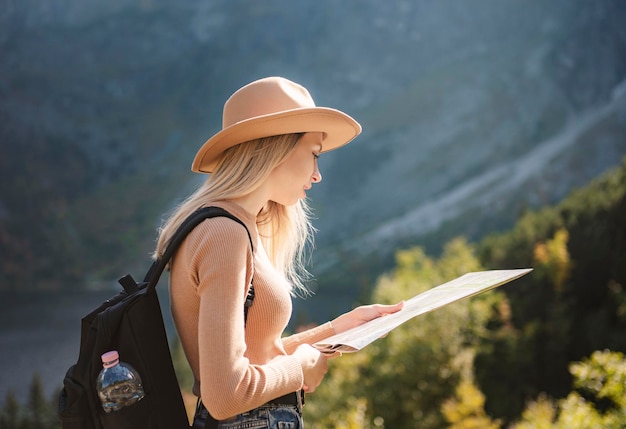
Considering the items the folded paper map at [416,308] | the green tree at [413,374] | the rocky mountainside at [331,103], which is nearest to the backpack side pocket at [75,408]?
the folded paper map at [416,308]

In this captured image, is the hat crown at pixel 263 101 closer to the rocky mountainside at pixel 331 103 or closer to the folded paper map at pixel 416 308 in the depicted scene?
the folded paper map at pixel 416 308

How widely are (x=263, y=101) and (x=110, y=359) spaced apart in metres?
0.53

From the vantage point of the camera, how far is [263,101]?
1167 mm

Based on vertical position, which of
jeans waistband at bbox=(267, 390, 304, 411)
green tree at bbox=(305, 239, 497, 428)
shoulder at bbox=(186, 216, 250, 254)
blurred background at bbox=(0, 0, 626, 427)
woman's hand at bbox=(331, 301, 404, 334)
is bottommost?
jeans waistband at bbox=(267, 390, 304, 411)

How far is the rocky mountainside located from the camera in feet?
112

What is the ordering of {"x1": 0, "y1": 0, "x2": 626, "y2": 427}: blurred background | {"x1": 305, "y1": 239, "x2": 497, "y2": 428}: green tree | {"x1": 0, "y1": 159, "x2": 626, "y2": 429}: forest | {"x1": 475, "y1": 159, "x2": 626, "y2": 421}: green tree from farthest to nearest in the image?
{"x1": 0, "y1": 0, "x2": 626, "y2": 427}: blurred background → {"x1": 475, "y1": 159, "x2": 626, "y2": 421}: green tree → {"x1": 0, "y1": 159, "x2": 626, "y2": 429}: forest → {"x1": 305, "y1": 239, "x2": 497, "y2": 428}: green tree

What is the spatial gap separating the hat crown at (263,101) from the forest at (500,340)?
467 inches

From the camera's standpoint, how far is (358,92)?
4253 cm

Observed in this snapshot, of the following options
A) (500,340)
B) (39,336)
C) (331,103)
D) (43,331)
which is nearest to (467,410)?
(500,340)

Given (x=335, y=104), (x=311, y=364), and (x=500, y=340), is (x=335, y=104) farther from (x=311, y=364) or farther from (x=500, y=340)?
(x=311, y=364)

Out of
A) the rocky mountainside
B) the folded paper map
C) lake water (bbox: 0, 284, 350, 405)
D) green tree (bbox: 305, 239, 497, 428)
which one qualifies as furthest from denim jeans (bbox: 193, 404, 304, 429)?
the rocky mountainside

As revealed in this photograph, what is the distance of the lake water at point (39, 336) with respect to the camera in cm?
Result: 2286

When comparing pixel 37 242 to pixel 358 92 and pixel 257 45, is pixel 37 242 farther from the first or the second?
pixel 358 92

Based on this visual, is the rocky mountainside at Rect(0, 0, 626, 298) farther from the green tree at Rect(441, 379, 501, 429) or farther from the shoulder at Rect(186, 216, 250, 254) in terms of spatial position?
the shoulder at Rect(186, 216, 250, 254)
